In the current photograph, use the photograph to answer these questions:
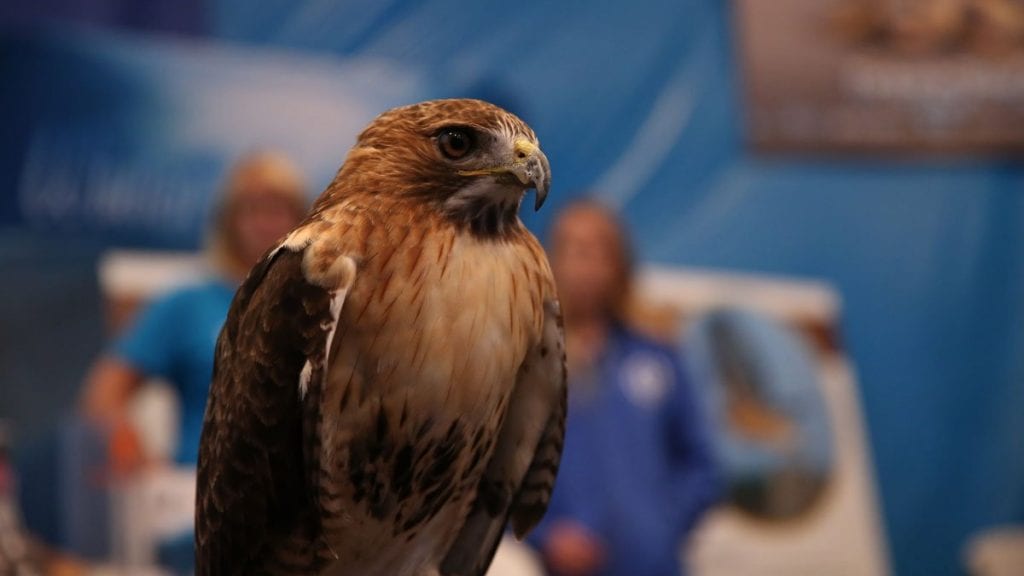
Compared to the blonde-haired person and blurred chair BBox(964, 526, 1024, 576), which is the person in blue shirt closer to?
the blonde-haired person

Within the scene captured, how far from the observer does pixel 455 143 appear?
0.90m

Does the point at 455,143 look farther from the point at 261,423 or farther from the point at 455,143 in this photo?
the point at 261,423

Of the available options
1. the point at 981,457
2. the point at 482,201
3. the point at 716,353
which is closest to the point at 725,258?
the point at 716,353

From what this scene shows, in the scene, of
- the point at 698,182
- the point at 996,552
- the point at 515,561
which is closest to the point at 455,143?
the point at 515,561

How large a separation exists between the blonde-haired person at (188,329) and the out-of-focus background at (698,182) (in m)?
0.05

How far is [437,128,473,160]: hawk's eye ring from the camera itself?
2.93 feet

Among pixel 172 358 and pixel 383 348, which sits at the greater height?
pixel 383 348

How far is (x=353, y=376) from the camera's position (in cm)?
89

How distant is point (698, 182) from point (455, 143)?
1.96 meters

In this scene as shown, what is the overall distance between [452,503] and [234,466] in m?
Result: 0.21

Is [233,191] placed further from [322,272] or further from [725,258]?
[322,272]

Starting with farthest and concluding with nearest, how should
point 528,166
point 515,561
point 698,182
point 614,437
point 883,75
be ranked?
1. point 883,75
2. point 698,182
3. point 614,437
4. point 515,561
5. point 528,166

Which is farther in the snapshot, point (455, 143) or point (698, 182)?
point (698, 182)

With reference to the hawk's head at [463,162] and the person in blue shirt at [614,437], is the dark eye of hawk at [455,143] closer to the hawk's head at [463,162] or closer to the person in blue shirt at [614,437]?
the hawk's head at [463,162]
